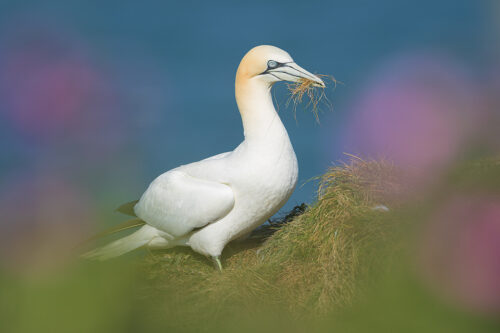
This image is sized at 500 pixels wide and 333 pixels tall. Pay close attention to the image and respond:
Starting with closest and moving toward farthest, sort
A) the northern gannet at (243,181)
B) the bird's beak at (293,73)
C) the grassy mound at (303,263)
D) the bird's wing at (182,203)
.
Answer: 1. the grassy mound at (303,263)
2. the bird's beak at (293,73)
3. the northern gannet at (243,181)
4. the bird's wing at (182,203)

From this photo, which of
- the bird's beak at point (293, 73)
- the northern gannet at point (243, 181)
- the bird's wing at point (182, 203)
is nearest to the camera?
the bird's beak at point (293, 73)

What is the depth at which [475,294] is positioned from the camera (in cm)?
107

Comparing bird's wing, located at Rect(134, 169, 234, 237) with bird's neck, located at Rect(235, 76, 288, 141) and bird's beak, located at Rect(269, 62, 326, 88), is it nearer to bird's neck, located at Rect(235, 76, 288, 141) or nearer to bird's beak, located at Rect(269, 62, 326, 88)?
bird's neck, located at Rect(235, 76, 288, 141)

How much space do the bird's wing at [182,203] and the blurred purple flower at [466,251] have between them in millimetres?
3572

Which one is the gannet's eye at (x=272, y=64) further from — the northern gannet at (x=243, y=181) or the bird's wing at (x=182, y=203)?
the bird's wing at (x=182, y=203)

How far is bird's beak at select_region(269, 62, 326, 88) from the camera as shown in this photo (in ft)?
14.8

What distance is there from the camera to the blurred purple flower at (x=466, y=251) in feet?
3.51

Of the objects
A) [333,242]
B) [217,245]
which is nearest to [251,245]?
[217,245]

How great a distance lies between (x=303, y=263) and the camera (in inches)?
167

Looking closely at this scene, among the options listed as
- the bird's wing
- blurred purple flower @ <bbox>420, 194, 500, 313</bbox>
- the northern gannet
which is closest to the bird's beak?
the northern gannet

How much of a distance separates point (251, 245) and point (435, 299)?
433 cm

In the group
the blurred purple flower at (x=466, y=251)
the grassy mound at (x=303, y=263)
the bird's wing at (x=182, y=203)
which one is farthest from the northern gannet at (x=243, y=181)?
the blurred purple flower at (x=466, y=251)

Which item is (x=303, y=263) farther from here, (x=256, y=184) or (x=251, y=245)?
(x=251, y=245)

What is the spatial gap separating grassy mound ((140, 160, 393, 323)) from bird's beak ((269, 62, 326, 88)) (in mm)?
803
